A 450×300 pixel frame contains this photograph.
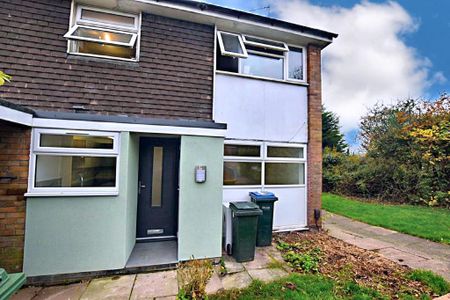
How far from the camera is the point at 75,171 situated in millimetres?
3742

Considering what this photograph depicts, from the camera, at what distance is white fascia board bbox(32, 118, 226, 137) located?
3.52m

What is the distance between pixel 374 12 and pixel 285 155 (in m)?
10.1

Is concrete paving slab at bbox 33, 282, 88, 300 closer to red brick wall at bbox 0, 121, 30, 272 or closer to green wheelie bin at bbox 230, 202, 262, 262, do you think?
red brick wall at bbox 0, 121, 30, 272

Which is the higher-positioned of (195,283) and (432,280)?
(195,283)

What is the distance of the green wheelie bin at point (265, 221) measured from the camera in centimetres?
509

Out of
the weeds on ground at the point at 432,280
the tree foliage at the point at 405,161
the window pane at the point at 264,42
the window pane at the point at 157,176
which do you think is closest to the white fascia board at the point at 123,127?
the window pane at the point at 157,176

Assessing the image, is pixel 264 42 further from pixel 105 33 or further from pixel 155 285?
pixel 155 285

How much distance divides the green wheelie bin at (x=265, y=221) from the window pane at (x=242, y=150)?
1.25 m

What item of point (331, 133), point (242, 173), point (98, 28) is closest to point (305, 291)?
point (242, 173)

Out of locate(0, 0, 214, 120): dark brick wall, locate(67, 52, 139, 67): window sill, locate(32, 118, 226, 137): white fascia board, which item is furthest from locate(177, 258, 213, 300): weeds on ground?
locate(67, 52, 139, 67): window sill

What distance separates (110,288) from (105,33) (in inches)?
213

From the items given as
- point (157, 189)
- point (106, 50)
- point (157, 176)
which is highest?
point (106, 50)

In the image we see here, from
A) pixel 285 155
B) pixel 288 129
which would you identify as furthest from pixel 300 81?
pixel 285 155

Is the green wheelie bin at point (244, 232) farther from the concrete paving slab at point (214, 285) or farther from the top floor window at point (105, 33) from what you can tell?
the top floor window at point (105, 33)
